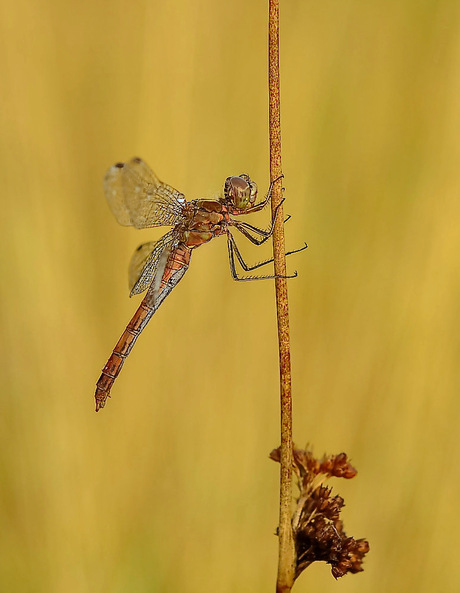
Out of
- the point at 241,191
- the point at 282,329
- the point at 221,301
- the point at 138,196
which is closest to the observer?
the point at 282,329

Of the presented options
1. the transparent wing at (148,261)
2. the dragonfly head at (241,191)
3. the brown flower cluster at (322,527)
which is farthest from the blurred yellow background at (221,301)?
the brown flower cluster at (322,527)

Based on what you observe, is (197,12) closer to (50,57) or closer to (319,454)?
(50,57)

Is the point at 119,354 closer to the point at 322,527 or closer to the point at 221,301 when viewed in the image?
the point at 221,301

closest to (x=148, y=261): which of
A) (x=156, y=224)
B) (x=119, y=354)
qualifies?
(x=156, y=224)

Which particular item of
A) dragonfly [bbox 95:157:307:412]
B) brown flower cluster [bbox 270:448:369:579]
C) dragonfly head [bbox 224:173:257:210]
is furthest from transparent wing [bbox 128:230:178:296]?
brown flower cluster [bbox 270:448:369:579]

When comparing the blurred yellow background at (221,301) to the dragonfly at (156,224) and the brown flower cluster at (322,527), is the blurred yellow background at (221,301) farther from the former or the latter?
the brown flower cluster at (322,527)

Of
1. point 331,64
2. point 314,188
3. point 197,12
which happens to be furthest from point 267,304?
point 197,12

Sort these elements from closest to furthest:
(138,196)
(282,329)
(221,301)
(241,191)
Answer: (282,329) < (241,191) < (138,196) < (221,301)
